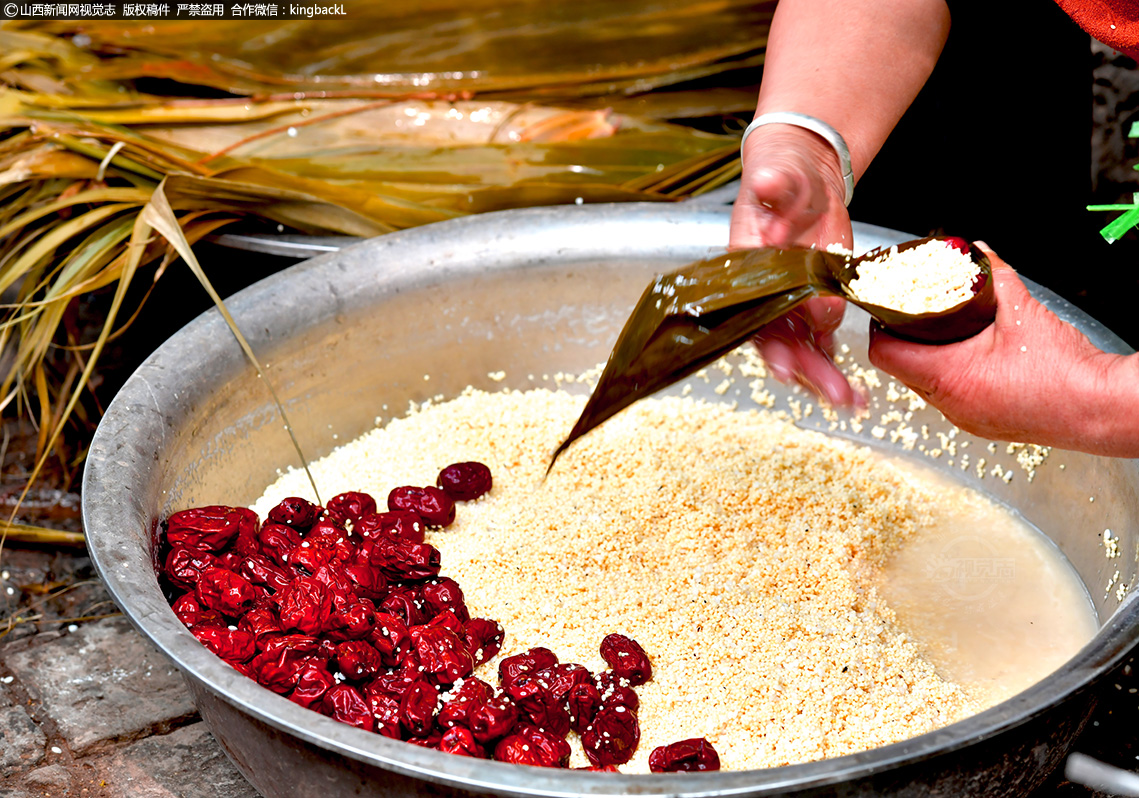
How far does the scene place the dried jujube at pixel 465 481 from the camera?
179 centimetres

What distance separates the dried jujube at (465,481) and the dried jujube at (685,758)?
63 cm

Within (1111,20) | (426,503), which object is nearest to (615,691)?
(426,503)

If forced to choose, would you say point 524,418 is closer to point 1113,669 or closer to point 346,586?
point 346,586

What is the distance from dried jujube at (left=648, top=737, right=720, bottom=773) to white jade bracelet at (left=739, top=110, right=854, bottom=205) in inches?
34.2

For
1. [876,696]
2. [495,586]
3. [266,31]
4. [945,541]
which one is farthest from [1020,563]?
[266,31]

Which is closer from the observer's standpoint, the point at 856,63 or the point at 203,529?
the point at 203,529

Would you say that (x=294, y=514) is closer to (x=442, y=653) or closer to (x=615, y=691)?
(x=442, y=653)

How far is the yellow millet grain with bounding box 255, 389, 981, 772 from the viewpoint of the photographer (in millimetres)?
1398

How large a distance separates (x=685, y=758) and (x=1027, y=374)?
24.9 inches

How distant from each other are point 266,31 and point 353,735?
2.06m

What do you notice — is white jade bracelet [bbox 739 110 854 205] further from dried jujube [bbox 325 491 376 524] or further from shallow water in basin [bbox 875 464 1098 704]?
dried jujube [bbox 325 491 376 524]

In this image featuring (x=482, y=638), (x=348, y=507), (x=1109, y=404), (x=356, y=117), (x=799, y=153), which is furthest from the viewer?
(x=356, y=117)

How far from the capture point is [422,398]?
205 cm

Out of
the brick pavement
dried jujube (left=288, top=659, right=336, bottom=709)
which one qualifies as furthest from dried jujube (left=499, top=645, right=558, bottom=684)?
the brick pavement
